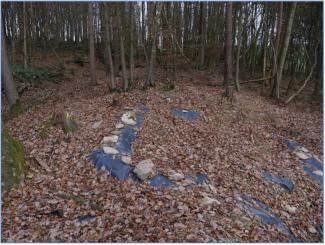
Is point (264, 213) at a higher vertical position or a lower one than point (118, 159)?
lower

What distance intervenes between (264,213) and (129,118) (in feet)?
14.7

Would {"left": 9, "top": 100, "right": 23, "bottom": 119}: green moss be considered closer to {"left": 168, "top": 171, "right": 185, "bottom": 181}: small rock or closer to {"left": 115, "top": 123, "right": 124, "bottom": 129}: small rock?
{"left": 115, "top": 123, "right": 124, "bottom": 129}: small rock

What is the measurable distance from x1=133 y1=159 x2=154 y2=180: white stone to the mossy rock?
226 cm

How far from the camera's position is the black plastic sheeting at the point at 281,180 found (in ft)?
20.4

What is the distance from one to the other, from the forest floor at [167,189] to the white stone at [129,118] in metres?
0.28

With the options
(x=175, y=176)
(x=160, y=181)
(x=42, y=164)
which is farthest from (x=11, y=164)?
(x=175, y=176)

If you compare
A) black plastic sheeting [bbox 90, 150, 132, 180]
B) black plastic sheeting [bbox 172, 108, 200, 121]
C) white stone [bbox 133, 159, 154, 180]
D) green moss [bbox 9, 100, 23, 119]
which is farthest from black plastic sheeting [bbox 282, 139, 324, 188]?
green moss [bbox 9, 100, 23, 119]

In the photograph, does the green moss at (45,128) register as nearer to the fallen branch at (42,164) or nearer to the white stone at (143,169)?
the fallen branch at (42,164)

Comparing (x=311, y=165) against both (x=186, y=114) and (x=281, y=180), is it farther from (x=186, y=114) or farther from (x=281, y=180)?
(x=186, y=114)

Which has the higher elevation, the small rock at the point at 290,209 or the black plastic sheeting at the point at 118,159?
the black plastic sheeting at the point at 118,159

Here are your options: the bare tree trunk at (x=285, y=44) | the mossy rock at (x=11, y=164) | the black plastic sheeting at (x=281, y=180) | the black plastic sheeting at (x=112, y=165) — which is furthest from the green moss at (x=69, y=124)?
the bare tree trunk at (x=285, y=44)

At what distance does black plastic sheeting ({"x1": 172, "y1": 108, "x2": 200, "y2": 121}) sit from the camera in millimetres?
9062

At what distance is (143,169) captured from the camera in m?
5.67

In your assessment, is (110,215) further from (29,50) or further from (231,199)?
(29,50)
